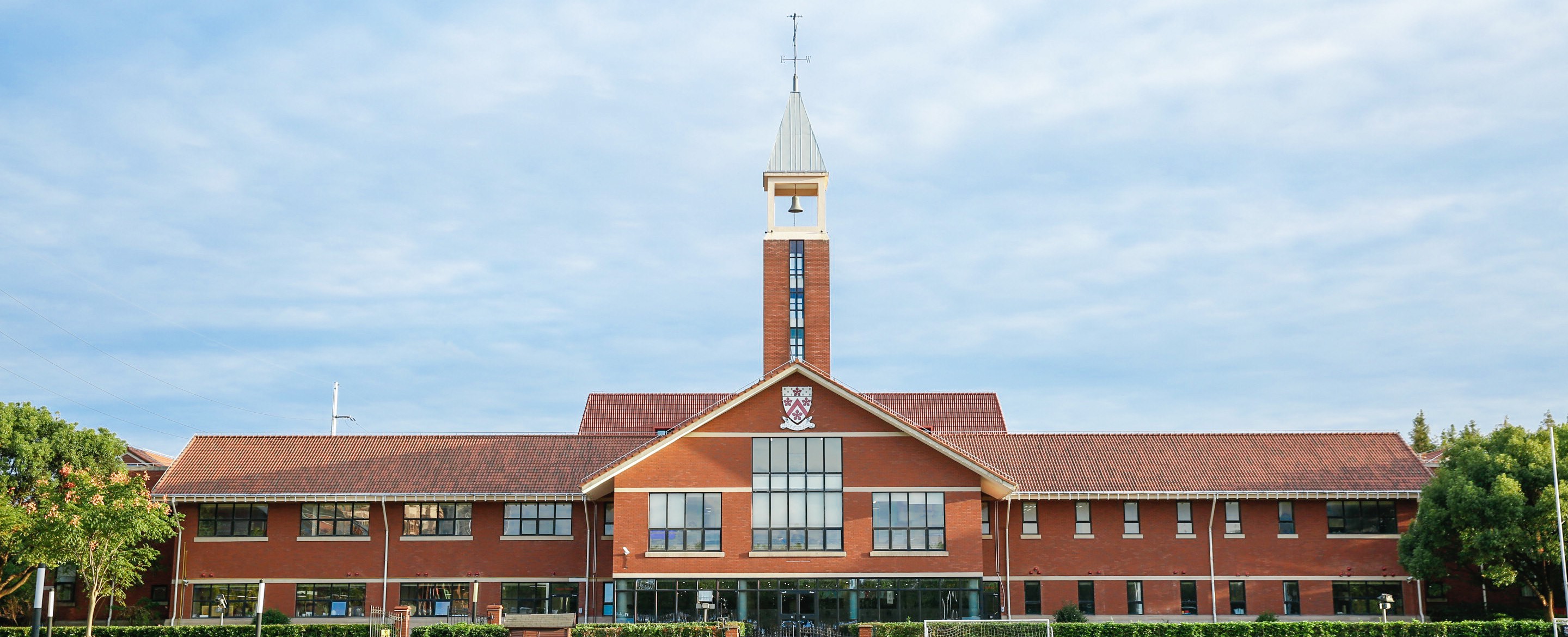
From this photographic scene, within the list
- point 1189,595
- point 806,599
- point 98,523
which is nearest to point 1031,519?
point 1189,595

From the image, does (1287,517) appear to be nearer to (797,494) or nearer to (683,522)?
(797,494)

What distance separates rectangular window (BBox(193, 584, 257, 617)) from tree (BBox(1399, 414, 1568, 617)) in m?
36.8

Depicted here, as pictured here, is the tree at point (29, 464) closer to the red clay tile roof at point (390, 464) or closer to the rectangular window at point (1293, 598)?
the red clay tile roof at point (390, 464)

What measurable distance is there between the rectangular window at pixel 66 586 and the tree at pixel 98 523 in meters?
4.87

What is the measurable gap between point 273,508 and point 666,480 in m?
14.0

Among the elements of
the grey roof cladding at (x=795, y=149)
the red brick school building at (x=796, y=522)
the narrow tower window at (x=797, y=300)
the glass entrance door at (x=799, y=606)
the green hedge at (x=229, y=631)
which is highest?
the grey roof cladding at (x=795, y=149)

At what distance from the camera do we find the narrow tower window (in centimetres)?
5038

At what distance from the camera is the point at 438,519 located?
1779 inches

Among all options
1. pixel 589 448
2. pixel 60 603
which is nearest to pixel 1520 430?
pixel 589 448

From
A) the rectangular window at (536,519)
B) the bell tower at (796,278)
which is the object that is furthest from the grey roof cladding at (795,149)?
the rectangular window at (536,519)

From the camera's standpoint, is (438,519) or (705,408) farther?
(705,408)

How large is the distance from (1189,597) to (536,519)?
2207 cm

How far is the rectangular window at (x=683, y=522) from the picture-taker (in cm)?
4109

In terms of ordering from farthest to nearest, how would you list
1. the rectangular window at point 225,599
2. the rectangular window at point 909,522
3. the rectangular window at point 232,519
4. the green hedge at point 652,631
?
the rectangular window at point 232,519
the rectangular window at point 225,599
the rectangular window at point 909,522
the green hedge at point 652,631
